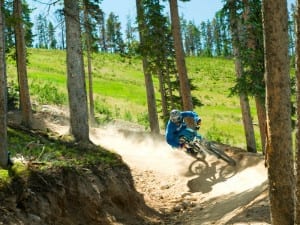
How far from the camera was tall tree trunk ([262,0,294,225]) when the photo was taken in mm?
6398

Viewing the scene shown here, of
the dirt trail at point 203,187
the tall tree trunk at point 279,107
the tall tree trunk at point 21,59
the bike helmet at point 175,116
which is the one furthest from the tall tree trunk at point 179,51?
the tall tree trunk at point 279,107

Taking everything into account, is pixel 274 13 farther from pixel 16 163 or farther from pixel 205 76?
pixel 205 76

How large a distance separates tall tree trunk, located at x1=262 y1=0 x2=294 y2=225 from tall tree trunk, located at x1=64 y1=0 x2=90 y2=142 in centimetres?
806

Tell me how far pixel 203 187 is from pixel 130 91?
132ft

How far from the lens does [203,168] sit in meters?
14.8

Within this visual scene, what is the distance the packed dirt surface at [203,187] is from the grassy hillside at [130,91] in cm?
1127

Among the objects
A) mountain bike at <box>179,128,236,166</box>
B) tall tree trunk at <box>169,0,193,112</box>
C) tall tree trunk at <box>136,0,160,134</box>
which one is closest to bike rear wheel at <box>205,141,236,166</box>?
mountain bike at <box>179,128,236,166</box>

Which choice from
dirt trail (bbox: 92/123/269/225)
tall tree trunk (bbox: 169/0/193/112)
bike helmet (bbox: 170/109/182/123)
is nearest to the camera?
dirt trail (bbox: 92/123/269/225)

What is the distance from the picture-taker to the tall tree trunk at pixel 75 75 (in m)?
13.5

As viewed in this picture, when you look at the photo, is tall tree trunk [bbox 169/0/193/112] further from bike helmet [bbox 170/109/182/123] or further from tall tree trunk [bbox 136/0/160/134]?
tall tree trunk [bbox 136/0/160/134]

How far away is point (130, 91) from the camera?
53250 mm

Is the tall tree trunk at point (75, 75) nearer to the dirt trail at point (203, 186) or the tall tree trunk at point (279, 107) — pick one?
the dirt trail at point (203, 186)

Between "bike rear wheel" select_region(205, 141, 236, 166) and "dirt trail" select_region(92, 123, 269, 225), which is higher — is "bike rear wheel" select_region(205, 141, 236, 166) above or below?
above

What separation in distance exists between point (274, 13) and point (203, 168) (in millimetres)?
8997
